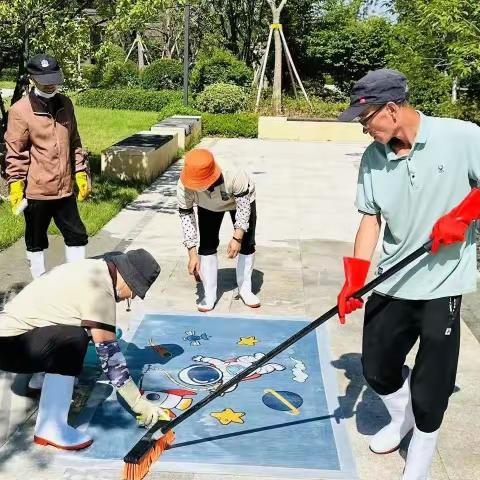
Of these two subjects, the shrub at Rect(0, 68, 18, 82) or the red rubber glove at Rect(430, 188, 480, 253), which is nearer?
the red rubber glove at Rect(430, 188, 480, 253)

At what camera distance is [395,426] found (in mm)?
3584

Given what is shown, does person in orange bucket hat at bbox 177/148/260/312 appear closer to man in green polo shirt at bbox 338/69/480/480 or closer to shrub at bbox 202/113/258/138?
man in green polo shirt at bbox 338/69/480/480

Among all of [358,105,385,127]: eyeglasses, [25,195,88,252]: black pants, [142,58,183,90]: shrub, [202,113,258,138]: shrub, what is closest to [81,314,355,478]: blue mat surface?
[25,195,88,252]: black pants

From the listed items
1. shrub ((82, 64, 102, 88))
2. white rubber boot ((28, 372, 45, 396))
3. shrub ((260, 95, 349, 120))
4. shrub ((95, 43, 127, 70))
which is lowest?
shrub ((260, 95, 349, 120))

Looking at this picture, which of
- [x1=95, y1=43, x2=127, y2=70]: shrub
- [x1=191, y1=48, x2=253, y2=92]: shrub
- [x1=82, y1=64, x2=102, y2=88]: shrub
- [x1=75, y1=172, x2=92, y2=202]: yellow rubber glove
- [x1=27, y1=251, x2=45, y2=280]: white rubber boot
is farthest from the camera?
[x1=191, y1=48, x2=253, y2=92]: shrub

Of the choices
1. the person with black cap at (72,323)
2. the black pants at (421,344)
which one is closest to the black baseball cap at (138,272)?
the person with black cap at (72,323)

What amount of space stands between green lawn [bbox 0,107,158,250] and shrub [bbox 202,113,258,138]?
1780 mm

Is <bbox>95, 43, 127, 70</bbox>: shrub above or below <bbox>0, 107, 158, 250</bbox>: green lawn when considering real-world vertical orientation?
above

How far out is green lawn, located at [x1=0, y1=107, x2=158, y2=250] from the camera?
25.2 ft

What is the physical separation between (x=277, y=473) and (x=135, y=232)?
5.04 m

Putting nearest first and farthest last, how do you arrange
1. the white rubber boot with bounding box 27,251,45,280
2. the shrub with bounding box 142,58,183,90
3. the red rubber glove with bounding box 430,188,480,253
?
the red rubber glove with bounding box 430,188,480,253, the white rubber boot with bounding box 27,251,45,280, the shrub with bounding box 142,58,183,90

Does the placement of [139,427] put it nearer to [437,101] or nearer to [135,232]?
[135,232]

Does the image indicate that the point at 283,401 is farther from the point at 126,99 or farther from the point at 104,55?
the point at 126,99

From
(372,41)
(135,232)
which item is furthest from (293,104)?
(135,232)
